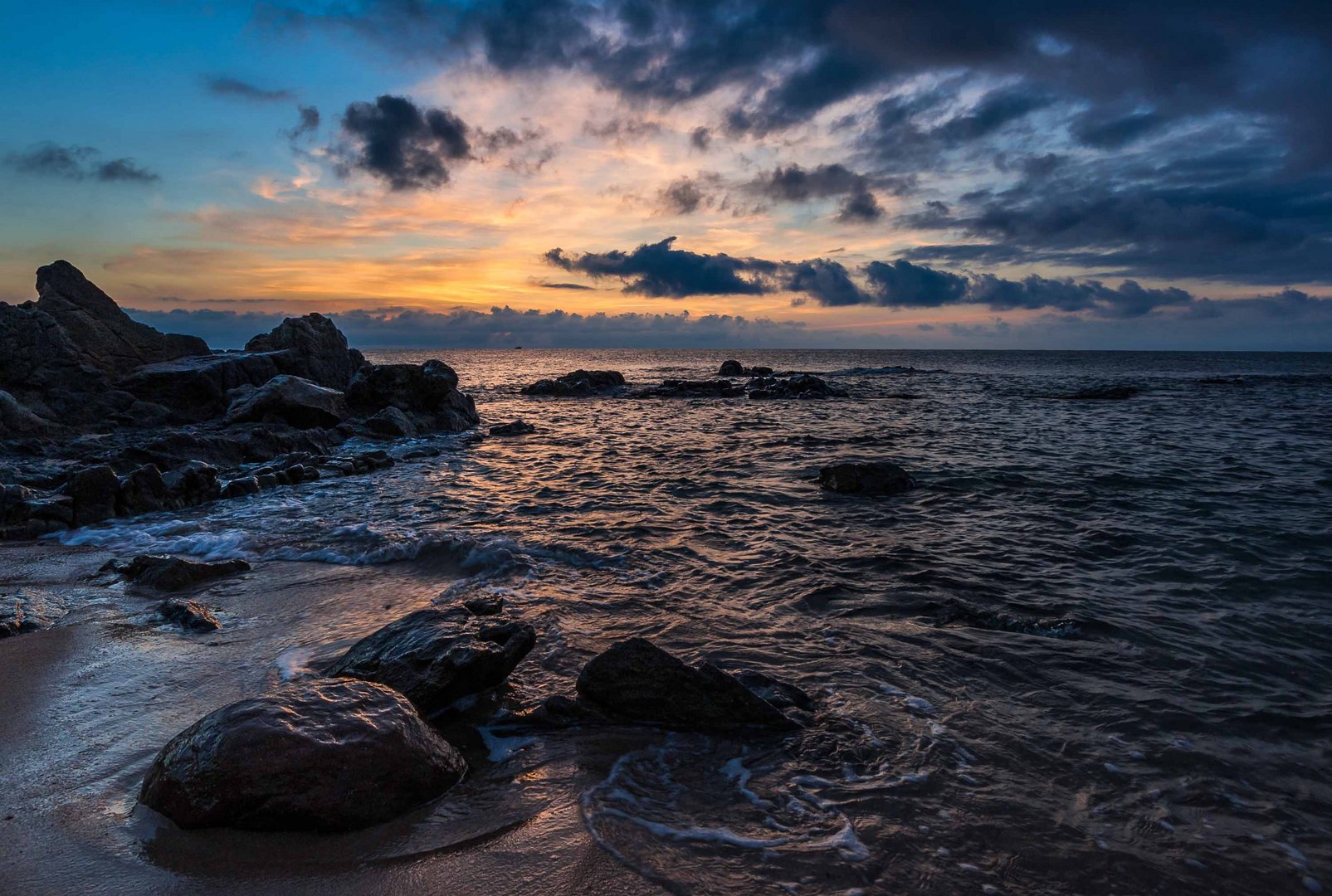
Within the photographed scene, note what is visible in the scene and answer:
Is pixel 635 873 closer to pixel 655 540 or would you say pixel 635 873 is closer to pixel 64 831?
pixel 64 831

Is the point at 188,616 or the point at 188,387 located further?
the point at 188,387

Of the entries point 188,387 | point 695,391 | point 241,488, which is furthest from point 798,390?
point 241,488

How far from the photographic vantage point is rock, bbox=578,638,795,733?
498 cm

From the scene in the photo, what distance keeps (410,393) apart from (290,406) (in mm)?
5977

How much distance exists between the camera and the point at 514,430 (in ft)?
84.4

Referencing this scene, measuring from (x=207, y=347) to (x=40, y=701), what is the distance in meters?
35.3

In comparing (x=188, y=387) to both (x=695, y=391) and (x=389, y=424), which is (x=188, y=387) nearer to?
(x=389, y=424)

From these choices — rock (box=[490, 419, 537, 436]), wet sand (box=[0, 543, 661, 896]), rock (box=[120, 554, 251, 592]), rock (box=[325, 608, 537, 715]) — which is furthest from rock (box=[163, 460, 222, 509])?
rock (box=[490, 419, 537, 436])

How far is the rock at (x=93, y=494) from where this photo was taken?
11844 millimetres

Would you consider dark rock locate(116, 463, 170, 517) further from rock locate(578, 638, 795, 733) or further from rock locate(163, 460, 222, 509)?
rock locate(578, 638, 795, 733)

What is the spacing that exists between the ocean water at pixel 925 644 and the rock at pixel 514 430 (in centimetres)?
862

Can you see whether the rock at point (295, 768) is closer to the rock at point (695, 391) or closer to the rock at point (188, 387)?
the rock at point (188, 387)

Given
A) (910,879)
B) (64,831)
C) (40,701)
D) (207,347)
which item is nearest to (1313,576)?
(910,879)

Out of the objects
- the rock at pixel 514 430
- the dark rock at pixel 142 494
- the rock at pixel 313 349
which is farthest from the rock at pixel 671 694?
the rock at pixel 313 349
